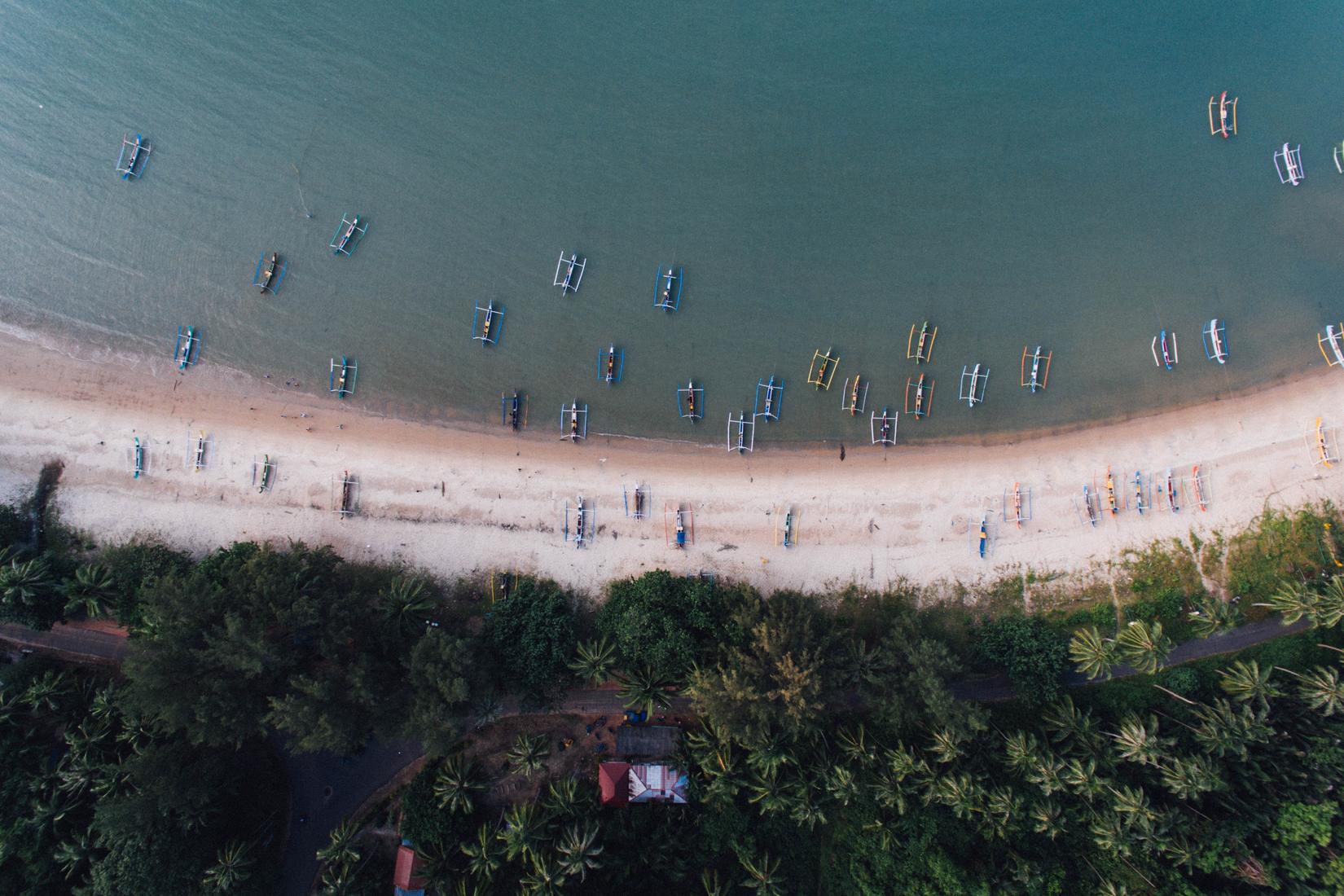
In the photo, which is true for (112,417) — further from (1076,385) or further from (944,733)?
(1076,385)

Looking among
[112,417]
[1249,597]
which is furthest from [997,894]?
[112,417]

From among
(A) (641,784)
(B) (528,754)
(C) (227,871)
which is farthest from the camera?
(A) (641,784)

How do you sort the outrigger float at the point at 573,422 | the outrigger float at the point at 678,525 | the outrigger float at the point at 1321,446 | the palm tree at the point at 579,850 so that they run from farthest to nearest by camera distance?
1. the outrigger float at the point at 573,422
2. the outrigger float at the point at 678,525
3. the outrigger float at the point at 1321,446
4. the palm tree at the point at 579,850

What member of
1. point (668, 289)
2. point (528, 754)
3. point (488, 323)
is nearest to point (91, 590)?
point (528, 754)

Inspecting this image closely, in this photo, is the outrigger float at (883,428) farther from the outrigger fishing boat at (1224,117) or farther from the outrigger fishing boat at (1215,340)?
the outrigger fishing boat at (1224,117)

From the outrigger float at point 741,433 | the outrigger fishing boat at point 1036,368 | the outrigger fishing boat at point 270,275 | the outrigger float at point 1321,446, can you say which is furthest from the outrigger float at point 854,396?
the outrigger fishing boat at point 270,275

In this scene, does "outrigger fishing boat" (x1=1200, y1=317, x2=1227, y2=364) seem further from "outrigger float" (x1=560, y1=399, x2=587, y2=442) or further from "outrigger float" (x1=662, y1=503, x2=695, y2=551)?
"outrigger float" (x1=560, y1=399, x2=587, y2=442)

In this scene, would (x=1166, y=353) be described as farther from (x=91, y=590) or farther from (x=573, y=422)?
(x=91, y=590)
